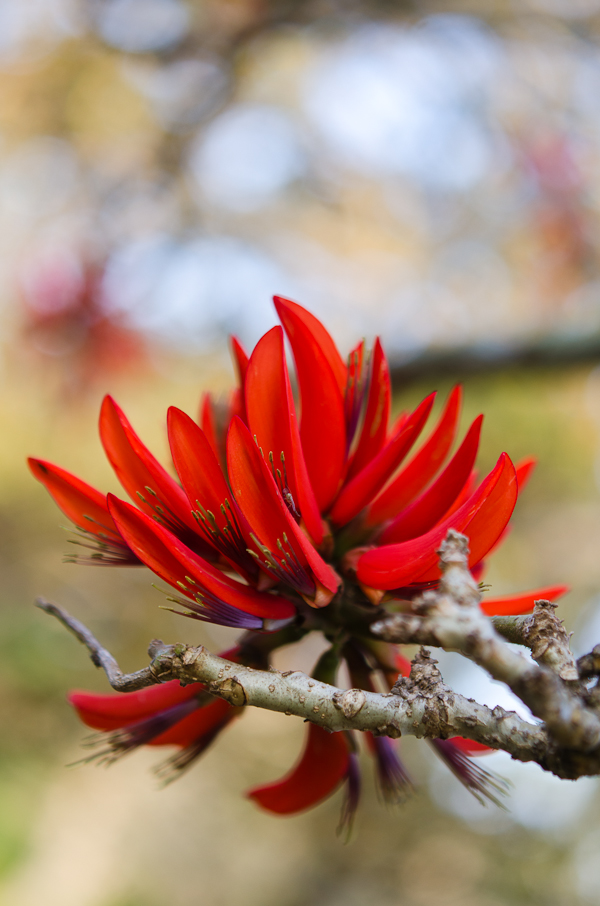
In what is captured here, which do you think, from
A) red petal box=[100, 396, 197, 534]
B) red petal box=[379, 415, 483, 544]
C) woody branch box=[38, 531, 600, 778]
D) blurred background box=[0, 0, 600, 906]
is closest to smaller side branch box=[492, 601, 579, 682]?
woody branch box=[38, 531, 600, 778]

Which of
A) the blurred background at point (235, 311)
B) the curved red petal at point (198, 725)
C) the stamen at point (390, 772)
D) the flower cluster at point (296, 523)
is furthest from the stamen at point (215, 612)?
the blurred background at point (235, 311)

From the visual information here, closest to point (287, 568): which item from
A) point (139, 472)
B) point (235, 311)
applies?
point (139, 472)

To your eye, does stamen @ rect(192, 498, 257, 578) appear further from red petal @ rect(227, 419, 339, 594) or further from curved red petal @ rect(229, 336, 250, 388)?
curved red petal @ rect(229, 336, 250, 388)

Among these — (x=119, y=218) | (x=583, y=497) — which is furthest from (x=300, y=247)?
(x=583, y=497)

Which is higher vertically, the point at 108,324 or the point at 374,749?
the point at 374,749

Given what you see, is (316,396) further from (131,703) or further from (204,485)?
(131,703)

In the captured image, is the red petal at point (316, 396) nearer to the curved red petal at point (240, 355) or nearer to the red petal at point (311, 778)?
the curved red petal at point (240, 355)

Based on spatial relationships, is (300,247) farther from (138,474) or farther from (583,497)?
(138,474)
